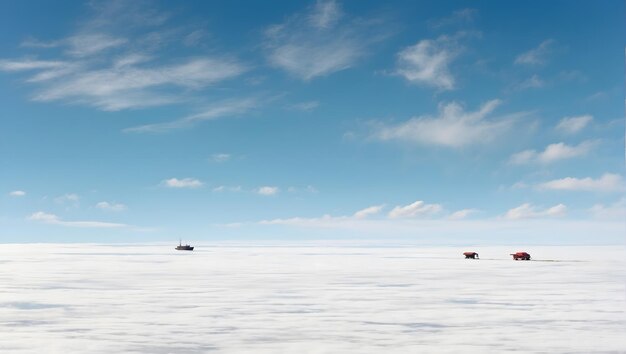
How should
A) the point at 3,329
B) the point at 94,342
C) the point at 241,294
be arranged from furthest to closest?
1. the point at 241,294
2. the point at 3,329
3. the point at 94,342

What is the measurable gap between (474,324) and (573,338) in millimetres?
3103

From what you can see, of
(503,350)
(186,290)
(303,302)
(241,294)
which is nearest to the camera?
(503,350)

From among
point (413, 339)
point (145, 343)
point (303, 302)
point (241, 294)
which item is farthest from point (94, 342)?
point (241, 294)

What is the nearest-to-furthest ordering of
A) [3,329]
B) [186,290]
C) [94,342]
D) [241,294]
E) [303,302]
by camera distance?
[94,342], [3,329], [303,302], [241,294], [186,290]

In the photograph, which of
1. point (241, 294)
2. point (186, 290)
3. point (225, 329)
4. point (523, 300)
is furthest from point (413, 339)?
point (186, 290)

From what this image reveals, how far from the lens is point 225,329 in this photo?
59.3ft

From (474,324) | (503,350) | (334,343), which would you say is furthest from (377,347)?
(474,324)

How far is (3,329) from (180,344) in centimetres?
605

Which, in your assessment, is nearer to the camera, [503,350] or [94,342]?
[503,350]

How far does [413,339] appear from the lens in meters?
16.5

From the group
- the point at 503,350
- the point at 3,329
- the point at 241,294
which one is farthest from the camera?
the point at 241,294

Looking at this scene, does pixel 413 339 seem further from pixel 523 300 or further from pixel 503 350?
pixel 523 300

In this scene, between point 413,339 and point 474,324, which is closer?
point 413,339

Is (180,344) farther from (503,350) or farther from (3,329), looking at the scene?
(503,350)
